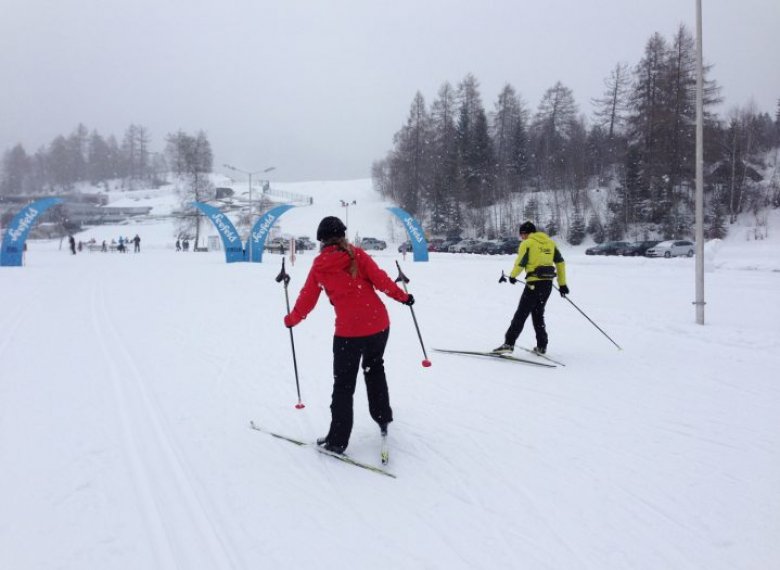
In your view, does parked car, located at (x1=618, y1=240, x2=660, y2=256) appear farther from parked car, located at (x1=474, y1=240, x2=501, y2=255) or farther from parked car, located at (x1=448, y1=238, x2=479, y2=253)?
parked car, located at (x1=448, y1=238, x2=479, y2=253)

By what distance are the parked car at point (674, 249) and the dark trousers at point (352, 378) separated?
3241cm

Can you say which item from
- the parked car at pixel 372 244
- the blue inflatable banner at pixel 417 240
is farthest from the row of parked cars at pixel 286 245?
the blue inflatable banner at pixel 417 240

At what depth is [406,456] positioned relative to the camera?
151 inches

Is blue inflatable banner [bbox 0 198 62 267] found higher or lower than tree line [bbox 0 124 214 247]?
lower

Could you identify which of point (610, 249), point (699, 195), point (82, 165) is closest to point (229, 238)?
point (699, 195)

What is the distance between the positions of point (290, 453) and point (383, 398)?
0.84 m

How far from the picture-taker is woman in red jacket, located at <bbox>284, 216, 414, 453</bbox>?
3.61 metres

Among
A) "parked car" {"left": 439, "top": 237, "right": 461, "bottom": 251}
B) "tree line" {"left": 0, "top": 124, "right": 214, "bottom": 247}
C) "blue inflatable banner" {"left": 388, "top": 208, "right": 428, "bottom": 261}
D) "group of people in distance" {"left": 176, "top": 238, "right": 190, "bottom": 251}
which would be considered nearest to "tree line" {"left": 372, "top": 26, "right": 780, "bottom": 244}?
"parked car" {"left": 439, "top": 237, "right": 461, "bottom": 251}

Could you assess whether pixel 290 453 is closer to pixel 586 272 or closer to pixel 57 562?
pixel 57 562

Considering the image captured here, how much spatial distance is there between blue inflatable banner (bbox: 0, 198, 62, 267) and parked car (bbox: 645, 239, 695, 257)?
33817 millimetres

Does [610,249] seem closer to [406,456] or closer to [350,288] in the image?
[406,456]

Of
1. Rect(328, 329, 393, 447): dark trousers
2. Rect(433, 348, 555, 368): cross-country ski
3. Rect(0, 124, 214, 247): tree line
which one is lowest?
Rect(433, 348, 555, 368): cross-country ski

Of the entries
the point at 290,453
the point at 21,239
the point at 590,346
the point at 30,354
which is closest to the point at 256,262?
the point at 21,239

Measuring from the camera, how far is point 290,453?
12.8ft
